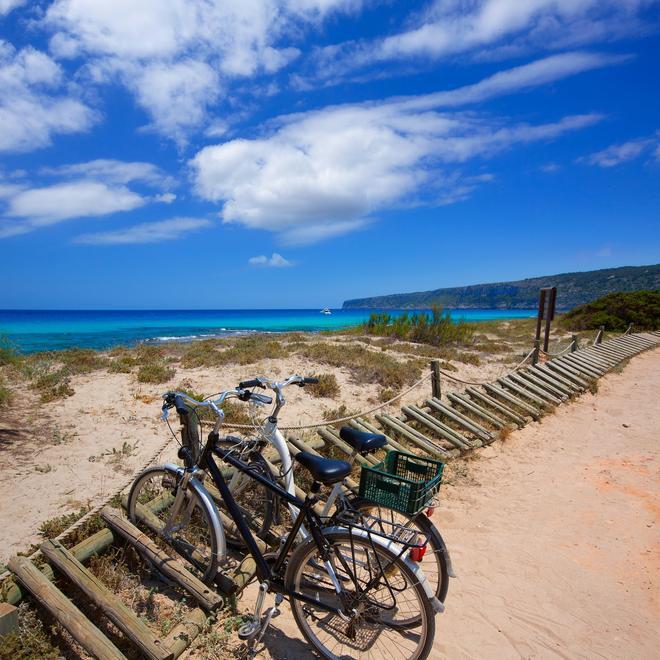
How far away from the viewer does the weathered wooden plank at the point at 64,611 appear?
239 centimetres

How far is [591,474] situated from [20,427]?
26.3 feet

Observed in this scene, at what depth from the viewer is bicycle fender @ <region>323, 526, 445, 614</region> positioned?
7.66 feet

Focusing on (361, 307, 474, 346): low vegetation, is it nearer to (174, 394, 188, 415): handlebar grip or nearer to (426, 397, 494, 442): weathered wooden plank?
(426, 397, 494, 442): weathered wooden plank

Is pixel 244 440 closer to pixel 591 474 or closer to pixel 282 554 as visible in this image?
pixel 282 554

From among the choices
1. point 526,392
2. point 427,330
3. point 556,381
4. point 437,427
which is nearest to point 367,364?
point 526,392

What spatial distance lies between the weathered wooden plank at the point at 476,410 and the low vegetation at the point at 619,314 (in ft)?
74.9

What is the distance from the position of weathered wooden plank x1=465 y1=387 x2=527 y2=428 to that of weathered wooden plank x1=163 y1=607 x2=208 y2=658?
6250 millimetres

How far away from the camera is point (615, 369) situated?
1331 centimetres

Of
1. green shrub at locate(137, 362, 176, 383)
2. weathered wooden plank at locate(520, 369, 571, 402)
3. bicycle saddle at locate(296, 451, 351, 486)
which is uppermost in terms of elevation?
bicycle saddle at locate(296, 451, 351, 486)

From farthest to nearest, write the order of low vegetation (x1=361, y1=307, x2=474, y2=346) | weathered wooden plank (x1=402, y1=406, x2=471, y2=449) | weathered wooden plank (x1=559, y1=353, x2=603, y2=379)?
low vegetation (x1=361, y1=307, x2=474, y2=346)
weathered wooden plank (x1=559, y1=353, x2=603, y2=379)
weathered wooden plank (x1=402, y1=406, x2=471, y2=449)

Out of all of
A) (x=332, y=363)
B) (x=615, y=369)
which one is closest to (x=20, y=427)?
(x=332, y=363)

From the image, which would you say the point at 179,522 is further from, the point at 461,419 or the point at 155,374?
the point at 155,374

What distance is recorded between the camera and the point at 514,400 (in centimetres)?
838

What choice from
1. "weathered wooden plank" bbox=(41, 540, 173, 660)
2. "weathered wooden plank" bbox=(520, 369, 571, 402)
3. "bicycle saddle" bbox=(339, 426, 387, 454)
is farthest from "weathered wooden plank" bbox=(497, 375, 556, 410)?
"weathered wooden plank" bbox=(41, 540, 173, 660)
